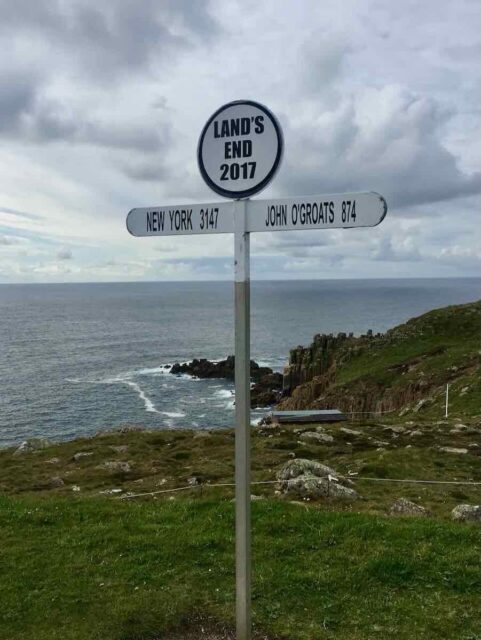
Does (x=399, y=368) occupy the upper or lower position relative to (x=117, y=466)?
lower

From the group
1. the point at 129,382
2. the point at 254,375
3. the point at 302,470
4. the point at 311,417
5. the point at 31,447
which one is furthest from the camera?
the point at 254,375

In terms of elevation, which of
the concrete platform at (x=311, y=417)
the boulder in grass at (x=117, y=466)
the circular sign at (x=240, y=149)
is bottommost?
the concrete platform at (x=311, y=417)

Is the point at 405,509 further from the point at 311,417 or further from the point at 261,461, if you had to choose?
the point at 311,417

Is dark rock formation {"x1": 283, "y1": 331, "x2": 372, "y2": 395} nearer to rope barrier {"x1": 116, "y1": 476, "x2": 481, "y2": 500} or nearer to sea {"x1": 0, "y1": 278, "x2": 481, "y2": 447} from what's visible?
sea {"x1": 0, "y1": 278, "x2": 481, "y2": 447}

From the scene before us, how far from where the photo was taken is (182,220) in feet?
17.8

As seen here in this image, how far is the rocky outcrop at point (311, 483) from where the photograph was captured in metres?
12.0

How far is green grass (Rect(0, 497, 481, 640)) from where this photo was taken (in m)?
6.42

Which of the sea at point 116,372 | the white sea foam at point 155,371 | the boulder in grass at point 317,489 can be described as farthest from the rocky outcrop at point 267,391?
the boulder in grass at point 317,489

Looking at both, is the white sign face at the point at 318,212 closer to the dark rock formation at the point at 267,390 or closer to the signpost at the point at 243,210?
the signpost at the point at 243,210

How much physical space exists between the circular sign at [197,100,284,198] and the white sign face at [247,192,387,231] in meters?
0.22

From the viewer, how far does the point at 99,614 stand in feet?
21.9

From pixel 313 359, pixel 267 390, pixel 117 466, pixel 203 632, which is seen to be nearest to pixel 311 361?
pixel 313 359

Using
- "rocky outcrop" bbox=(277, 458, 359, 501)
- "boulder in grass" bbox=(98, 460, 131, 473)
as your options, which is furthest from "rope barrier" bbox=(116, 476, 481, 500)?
"boulder in grass" bbox=(98, 460, 131, 473)

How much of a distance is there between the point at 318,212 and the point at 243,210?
714 millimetres
